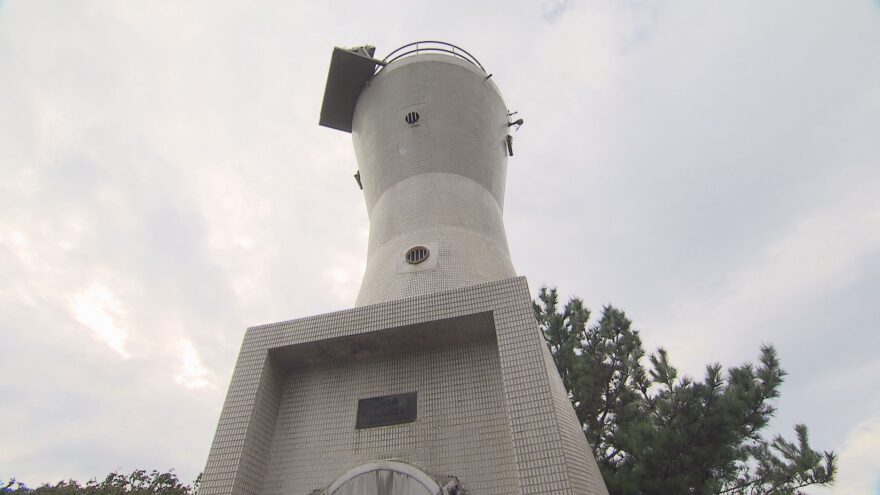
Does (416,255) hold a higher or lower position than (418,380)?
higher

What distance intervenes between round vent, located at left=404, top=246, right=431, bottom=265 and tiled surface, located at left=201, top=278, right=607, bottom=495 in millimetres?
1116

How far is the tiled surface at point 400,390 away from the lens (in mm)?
4199

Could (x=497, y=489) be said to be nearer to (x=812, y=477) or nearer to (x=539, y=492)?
(x=539, y=492)

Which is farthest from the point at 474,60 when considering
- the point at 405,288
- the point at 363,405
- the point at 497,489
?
the point at 497,489

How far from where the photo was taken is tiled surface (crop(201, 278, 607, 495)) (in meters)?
4.20

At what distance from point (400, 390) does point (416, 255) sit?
1995 millimetres

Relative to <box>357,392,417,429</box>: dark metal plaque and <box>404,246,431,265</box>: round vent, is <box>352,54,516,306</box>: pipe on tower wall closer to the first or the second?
<box>404,246,431,265</box>: round vent

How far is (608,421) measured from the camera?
881 cm

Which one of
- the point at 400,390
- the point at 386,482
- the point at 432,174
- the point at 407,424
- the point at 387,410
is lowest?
the point at 386,482

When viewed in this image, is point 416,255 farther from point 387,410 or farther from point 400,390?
point 387,410

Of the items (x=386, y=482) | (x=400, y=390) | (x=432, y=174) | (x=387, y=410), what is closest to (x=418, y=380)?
(x=400, y=390)

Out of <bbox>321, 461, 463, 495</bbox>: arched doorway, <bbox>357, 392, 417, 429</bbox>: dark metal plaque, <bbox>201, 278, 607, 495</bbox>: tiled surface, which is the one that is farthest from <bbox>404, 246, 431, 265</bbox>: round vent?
<bbox>321, 461, 463, 495</bbox>: arched doorway

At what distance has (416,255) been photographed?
21.8 ft

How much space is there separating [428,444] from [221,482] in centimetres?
204
